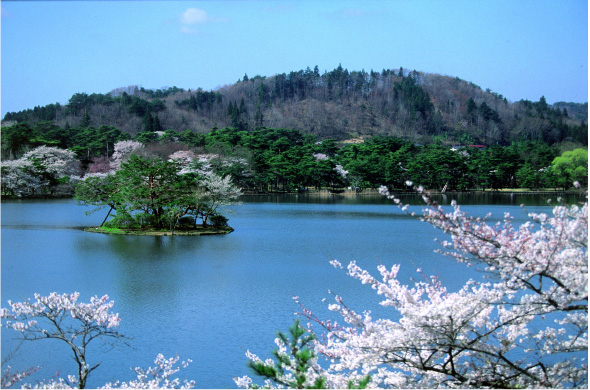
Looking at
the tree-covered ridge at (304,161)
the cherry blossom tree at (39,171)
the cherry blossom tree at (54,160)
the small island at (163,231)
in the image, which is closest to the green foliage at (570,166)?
the tree-covered ridge at (304,161)

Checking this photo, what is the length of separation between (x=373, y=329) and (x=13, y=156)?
32.7 m

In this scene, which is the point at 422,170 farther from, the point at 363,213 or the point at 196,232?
the point at 196,232

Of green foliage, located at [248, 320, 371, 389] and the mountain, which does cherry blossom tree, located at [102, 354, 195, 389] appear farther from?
the mountain

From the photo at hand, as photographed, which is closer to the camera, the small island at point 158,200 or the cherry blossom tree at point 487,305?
the cherry blossom tree at point 487,305

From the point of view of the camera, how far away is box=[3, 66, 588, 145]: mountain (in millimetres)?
55719

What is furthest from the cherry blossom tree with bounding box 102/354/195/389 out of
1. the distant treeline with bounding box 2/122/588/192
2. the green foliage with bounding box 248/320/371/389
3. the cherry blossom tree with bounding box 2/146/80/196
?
the distant treeline with bounding box 2/122/588/192

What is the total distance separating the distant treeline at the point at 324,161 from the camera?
33656 mm

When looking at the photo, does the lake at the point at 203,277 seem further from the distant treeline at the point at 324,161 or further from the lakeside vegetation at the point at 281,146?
the distant treeline at the point at 324,161

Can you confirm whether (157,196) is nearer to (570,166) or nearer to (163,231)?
(163,231)

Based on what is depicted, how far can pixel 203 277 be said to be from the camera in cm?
985

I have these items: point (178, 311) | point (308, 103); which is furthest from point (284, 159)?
point (308, 103)

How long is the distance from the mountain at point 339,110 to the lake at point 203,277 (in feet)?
110

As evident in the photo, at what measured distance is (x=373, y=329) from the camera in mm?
3637

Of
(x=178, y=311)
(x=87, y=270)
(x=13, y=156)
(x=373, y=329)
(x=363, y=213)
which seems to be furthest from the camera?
(x=13, y=156)
